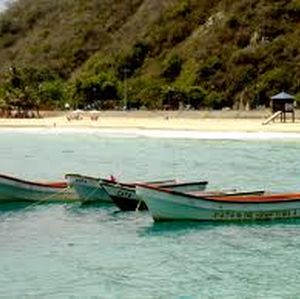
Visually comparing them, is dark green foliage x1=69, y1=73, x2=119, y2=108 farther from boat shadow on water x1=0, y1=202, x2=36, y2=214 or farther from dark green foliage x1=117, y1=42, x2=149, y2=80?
boat shadow on water x1=0, y1=202, x2=36, y2=214

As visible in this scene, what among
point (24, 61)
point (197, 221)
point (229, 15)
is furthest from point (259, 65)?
point (197, 221)

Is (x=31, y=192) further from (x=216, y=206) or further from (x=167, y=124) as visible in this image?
(x=167, y=124)

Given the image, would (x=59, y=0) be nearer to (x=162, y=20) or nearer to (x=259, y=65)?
(x=162, y=20)

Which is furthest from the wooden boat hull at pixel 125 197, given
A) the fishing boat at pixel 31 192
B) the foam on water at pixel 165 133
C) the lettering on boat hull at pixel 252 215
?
the foam on water at pixel 165 133

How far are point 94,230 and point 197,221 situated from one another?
241 centimetres

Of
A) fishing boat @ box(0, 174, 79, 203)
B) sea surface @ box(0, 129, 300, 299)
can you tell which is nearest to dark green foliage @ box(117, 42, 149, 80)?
sea surface @ box(0, 129, 300, 299)

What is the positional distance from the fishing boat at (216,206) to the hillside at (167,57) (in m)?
57.6

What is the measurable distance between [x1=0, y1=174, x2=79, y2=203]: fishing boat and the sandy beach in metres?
30.2

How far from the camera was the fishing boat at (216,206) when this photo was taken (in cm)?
2069

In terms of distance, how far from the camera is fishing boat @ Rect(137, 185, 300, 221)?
20.7m

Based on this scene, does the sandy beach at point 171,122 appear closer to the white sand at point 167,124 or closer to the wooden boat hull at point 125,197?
the white sand at point 167,124

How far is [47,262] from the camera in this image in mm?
16969

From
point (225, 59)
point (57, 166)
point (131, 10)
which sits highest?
point (131, 10)

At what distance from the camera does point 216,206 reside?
2089 centimetres
